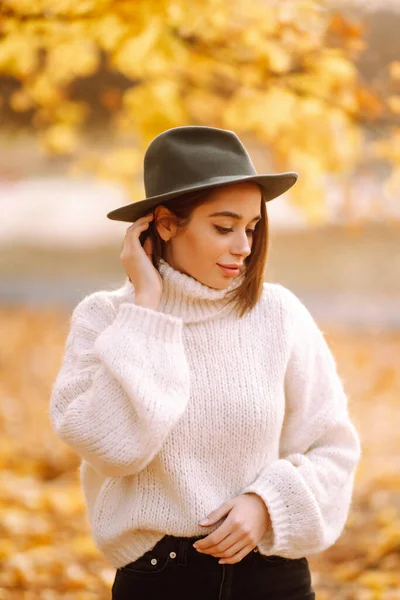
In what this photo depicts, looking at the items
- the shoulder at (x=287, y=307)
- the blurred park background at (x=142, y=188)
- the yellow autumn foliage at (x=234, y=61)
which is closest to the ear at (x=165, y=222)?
the shoulder at (x=287, y=307)

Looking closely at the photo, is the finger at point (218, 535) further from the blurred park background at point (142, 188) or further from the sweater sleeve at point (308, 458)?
the blurred park background at point (142, 188)

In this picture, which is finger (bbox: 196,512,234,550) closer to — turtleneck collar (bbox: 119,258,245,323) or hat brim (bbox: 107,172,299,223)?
turtleneck collar (bbox: 119,258,245,323)

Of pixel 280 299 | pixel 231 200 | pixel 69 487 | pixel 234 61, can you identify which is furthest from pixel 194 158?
pixel 69 487

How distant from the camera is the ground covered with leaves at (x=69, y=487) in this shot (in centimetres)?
299

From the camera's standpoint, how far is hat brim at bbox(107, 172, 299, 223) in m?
1.45

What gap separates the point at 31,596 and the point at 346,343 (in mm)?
3263

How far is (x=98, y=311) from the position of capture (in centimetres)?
161

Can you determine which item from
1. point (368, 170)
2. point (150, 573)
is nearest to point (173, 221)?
point (150, 573)

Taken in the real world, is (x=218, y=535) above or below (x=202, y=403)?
below

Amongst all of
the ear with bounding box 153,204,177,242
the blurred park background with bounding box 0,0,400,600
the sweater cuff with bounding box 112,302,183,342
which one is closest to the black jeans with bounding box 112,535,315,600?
the sweater cuff with bounding box 112,302,183,342

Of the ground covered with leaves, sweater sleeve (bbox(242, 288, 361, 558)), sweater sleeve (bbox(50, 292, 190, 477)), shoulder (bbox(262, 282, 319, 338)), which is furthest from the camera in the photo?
the ground covered with leaves

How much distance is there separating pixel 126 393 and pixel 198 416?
0.55ft

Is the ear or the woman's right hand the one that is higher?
the ear

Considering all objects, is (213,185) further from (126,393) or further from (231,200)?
(126,393)
